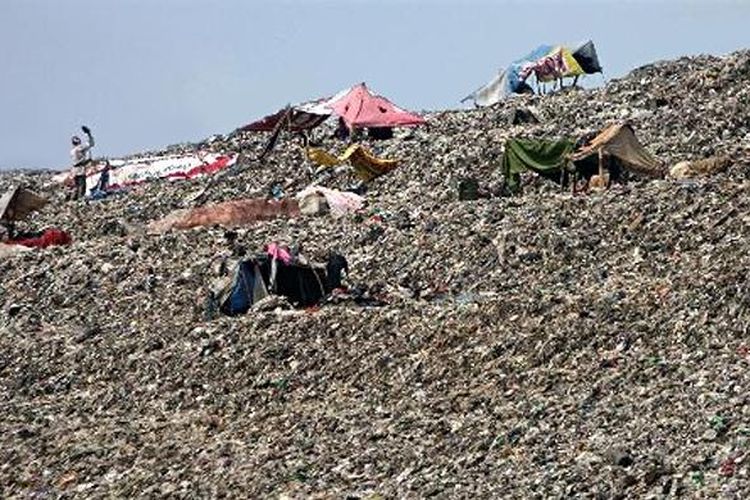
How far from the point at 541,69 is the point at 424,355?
63.1 feet

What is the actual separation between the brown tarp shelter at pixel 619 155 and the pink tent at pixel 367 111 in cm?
849

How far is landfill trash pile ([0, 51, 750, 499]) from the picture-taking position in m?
12.3

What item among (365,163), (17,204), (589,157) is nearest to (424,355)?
(589,157)

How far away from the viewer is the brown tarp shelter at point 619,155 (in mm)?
20734

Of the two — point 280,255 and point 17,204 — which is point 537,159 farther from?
point 17,204

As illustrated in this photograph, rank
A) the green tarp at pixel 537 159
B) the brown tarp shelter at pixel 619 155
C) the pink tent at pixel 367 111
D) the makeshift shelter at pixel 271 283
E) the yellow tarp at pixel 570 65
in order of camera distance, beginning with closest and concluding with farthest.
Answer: the makeshift shelter at pixel 271 283 → the brown tarp shelter at pixel 619 155 → the green tarp at pixel 537 159 → the pink tent at pixel 367 111 → the yellow tarp at pixel 570 65

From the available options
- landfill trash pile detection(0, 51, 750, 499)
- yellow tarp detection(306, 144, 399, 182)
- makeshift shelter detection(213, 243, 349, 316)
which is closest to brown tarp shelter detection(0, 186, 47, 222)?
landfill trash pile detection(0, 51, 750, 499)

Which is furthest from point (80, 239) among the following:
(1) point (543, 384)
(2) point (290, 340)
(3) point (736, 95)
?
(1) point (543, 384)

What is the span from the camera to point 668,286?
15.3m

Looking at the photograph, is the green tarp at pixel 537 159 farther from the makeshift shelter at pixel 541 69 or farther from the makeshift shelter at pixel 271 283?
the makeshift shelter at pixel 541 69

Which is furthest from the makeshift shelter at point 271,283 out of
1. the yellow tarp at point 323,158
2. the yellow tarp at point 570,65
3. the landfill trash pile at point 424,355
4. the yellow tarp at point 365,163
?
the yellow tarp at point 570,65

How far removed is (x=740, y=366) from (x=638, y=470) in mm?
2040

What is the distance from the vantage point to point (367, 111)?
29.2m

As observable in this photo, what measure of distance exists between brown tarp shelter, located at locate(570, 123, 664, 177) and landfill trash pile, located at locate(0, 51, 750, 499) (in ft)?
2.05
